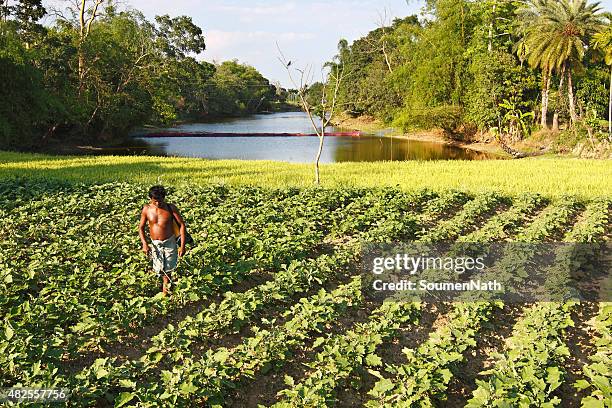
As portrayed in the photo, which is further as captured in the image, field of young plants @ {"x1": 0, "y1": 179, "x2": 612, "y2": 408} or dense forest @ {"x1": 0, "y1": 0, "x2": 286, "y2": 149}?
dense forest @ {"x1": 0, "y1": 0, "x2": 286, "y2": 149}

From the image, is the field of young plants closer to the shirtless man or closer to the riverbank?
the shirtless man

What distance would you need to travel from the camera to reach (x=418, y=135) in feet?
177

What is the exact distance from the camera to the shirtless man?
7.18 metres

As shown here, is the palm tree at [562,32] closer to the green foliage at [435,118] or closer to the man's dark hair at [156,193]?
the green foliage at [435,118]

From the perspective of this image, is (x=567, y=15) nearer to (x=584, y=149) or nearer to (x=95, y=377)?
(x=584, y=149)

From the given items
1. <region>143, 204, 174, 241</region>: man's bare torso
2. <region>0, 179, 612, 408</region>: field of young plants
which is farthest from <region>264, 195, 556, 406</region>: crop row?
<region>143, 204, 174, 241</region>: man's bare torso

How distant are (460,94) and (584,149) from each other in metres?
17.1

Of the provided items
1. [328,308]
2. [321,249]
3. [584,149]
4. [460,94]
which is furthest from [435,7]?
[328,308]

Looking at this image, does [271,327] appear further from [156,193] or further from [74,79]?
[74,79]

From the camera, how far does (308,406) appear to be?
188 inches

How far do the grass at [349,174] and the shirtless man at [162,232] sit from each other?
8894 millimetres

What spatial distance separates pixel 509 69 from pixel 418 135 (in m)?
14.7

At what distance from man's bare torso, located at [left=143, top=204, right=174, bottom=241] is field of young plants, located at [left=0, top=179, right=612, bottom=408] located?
2.64 feet

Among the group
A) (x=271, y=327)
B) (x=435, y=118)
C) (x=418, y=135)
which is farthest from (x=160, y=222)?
(x=418, y=135)
